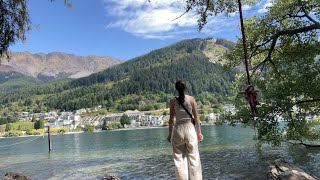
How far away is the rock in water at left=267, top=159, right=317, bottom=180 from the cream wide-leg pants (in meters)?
5.04

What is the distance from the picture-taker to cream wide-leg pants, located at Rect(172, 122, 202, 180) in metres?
8.52

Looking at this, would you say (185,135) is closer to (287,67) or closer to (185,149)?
(185,149)

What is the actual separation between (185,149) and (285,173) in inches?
217

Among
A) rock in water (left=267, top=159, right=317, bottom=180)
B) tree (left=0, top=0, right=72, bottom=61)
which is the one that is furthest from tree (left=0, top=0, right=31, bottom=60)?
rock in water (left=267, top=159, right=317, bottom=180)

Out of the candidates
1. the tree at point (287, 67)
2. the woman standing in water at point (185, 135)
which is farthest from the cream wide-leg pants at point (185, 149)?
the tree at point (287, 67)

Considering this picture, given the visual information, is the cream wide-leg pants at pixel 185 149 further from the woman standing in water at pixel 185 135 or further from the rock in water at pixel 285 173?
the rock in water at pixel 285 173

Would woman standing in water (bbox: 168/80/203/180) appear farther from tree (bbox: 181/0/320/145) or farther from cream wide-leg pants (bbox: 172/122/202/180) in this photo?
tree (bbox: 181/0/320/145)

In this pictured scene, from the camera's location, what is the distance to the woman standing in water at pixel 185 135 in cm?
851

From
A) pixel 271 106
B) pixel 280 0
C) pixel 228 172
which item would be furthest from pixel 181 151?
pixel 228 172

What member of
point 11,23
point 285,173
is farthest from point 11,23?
point 285,173

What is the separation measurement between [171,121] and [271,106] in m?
10.2

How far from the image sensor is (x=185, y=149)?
8719 millimetres

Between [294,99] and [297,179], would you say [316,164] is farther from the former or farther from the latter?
[297,179]

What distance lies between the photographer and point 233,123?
2133 centimetres
